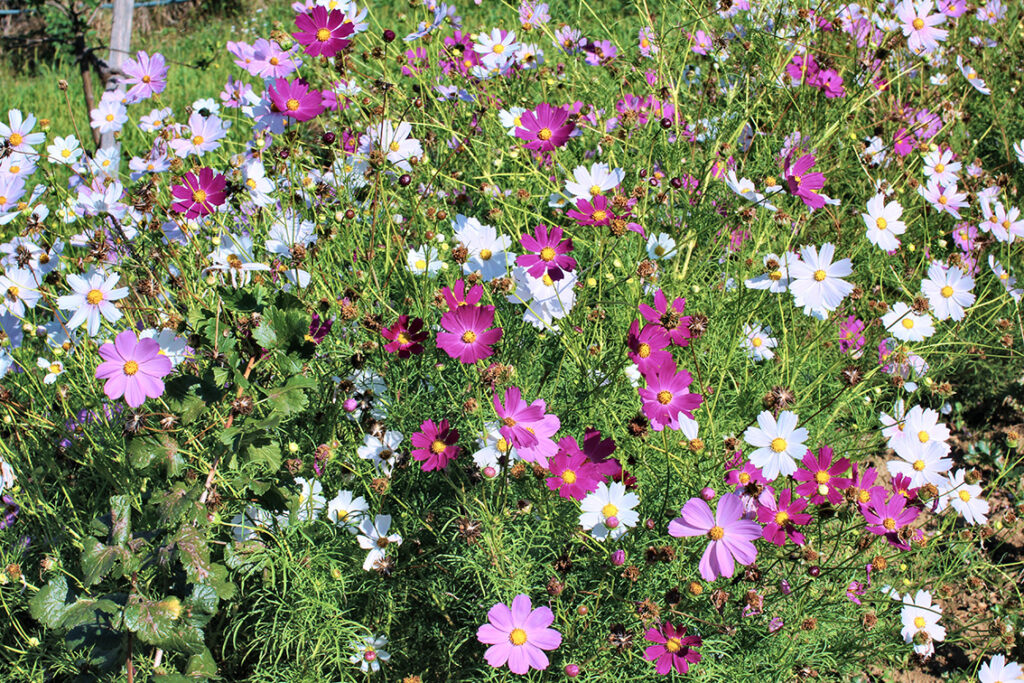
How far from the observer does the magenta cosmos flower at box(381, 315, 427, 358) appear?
51.9 inches

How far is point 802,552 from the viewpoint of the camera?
1280 mm

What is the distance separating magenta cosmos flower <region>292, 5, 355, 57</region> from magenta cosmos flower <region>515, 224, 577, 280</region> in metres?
0.58

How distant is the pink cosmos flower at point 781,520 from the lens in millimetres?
1184

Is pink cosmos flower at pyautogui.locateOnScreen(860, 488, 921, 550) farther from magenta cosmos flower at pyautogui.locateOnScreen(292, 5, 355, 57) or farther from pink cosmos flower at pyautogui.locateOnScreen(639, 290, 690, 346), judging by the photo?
magenta cosmos flower at pyautogui.locateOnScreen(292, 5, 355, 57)

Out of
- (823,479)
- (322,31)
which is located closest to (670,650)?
(823,479)

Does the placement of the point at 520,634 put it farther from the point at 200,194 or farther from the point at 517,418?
the point at 200,194

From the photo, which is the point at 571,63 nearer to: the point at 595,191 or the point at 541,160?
the point at 541,160

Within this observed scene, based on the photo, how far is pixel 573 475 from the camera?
1248 millimetres

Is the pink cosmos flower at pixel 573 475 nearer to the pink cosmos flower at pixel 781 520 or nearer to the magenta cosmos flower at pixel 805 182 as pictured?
the pink cosmos flower at pixel 781 520

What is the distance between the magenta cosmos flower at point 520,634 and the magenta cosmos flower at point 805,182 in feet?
2.96

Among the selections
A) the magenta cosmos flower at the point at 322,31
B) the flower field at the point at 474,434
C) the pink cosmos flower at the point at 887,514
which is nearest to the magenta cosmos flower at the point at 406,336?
the flower field at the point at 474,434

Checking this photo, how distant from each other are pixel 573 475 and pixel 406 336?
0.39 metres

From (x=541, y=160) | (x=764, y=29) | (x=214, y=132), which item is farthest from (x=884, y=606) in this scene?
(x=214, y=132)

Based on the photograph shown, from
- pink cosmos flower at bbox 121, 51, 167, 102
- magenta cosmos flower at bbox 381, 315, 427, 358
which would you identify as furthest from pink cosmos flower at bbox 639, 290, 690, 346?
pink cosmos flower at bbox 121, 51, 167, 102
